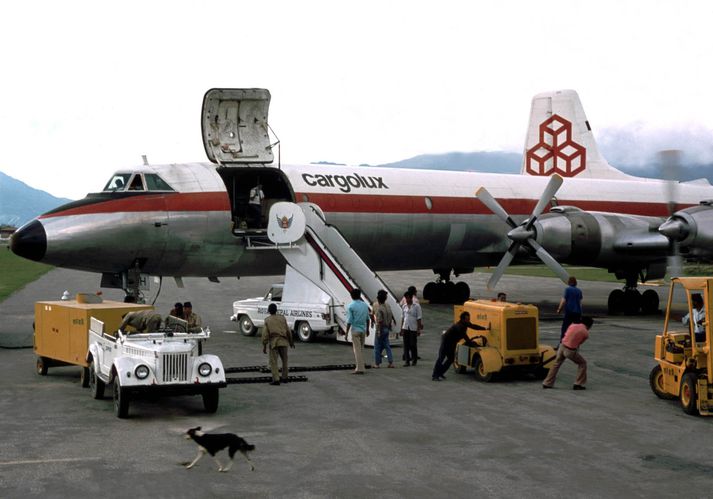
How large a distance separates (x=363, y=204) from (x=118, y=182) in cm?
807

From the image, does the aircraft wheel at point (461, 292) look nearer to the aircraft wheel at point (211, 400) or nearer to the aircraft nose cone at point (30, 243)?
the aircraft nose cone at point (30, 243)

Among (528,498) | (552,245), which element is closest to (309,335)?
(552,245)

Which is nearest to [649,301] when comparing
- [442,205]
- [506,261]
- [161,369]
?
[506,261]

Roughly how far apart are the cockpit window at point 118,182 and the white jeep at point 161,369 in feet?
34.7

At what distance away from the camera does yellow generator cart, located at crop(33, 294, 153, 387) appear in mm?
16656

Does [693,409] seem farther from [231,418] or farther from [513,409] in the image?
[231,418]

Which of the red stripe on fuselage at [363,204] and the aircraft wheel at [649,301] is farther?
the aircraft wheel at [649,301]

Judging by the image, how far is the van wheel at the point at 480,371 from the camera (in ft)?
58.7

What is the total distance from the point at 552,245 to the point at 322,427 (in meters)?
17.4

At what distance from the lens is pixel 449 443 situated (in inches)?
485

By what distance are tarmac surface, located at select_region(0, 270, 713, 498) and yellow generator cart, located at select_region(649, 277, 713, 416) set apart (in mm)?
300

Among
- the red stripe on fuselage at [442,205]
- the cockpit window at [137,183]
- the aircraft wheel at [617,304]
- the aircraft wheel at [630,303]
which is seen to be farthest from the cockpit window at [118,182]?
the aircraft wheel at [630,303]

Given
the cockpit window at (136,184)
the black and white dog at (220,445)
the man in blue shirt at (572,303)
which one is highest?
the cockpit window at (136,184)

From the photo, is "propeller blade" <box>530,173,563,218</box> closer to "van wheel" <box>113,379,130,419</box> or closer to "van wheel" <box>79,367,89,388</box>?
"van wheel" <box>79,367,89,388</box>
